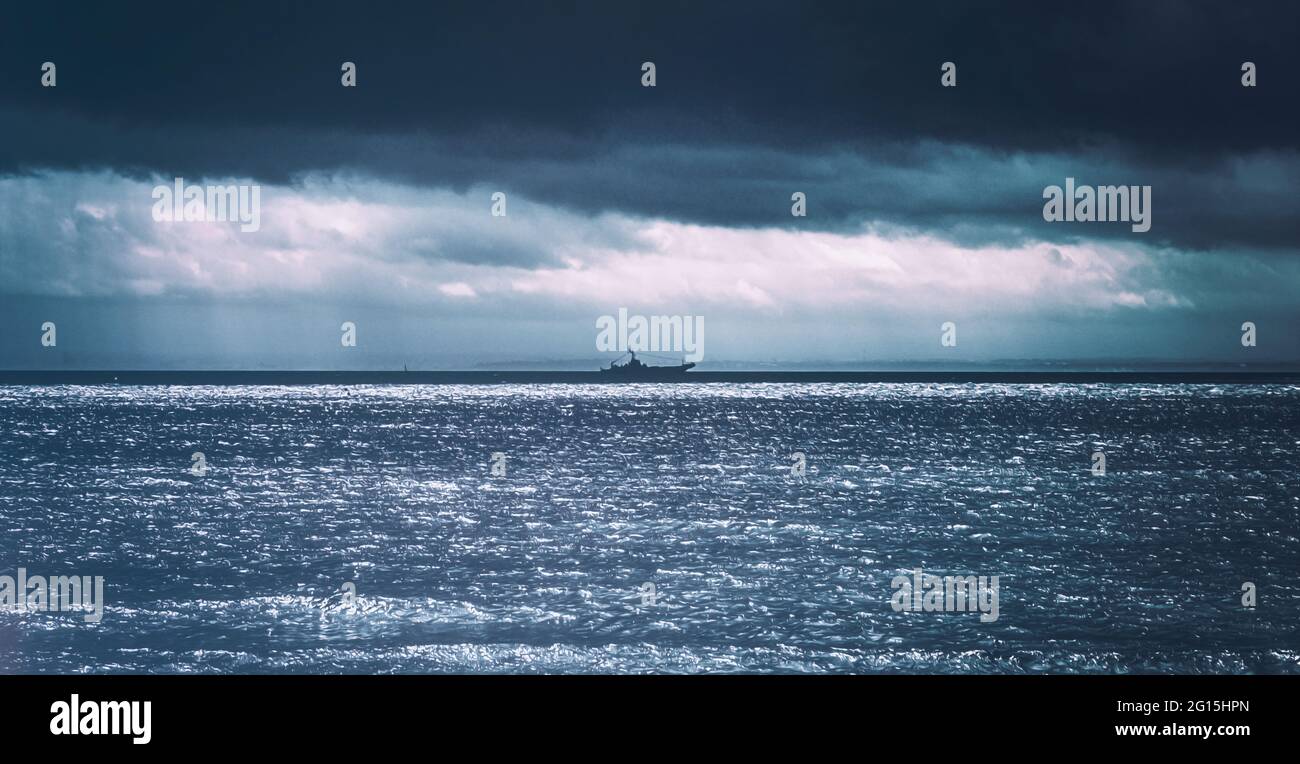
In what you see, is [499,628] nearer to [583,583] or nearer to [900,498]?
[583,583]

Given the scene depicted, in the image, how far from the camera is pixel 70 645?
79.3ft

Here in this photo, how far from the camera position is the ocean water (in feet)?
78.4

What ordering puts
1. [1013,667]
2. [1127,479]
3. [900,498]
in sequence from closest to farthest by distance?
[1013,667]
[900,498]
[1127,479]

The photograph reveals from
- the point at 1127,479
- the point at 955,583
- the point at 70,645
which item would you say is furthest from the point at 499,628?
the point at 1127,479

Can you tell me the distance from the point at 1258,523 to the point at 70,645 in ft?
178

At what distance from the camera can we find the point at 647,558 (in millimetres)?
37594

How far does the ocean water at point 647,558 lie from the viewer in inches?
941
